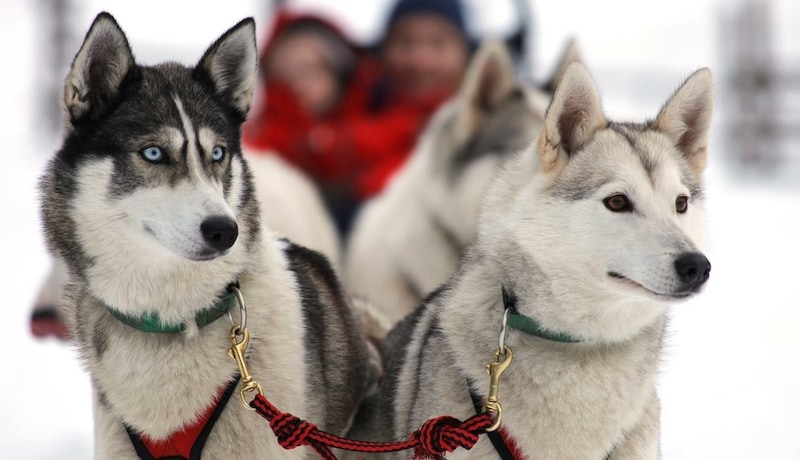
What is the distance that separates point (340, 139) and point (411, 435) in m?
3.40

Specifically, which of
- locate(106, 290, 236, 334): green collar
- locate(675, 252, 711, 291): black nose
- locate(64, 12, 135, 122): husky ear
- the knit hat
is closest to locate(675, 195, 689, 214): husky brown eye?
locate(675, 252, 711, 291): black nose

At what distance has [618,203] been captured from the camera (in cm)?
200

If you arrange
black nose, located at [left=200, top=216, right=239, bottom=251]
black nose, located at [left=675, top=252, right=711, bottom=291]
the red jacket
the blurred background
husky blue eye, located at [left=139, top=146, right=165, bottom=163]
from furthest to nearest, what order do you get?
the red jacket
the blurred background
husky blue eye, located at [left=139, top=146, right=165, bottom=163]
black nose, located at [left=200, top=216, right=239, bottom=251]
black nose, located at [left=675, top=252, right=711, bottom=291]

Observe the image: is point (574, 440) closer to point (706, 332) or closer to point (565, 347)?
point (565, 347)

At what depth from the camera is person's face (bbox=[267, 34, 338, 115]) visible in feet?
17.9

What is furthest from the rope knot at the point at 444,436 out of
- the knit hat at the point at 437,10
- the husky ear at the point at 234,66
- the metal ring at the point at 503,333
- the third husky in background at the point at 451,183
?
the knit hat at the point at 437,10

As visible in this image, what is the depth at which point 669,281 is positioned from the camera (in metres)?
1.84

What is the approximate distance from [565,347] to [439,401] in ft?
1.09

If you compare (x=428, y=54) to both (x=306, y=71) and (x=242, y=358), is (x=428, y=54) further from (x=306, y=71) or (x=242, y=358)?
(x=242, y=358)

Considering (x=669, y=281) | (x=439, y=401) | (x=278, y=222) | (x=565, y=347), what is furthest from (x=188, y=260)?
(x=278, y=222)

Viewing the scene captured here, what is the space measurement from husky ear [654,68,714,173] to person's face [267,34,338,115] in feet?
11.6

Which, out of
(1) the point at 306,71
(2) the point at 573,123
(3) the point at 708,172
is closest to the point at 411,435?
(2) the point at 573,123

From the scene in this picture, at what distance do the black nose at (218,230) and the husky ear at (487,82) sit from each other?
227cm

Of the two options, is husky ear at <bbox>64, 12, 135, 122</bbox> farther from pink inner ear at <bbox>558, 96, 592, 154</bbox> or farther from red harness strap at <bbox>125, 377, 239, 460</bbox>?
pink inner ear at <bbox>558, 96, 592, 154</bbox>
